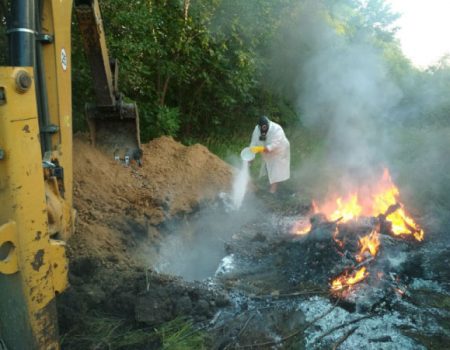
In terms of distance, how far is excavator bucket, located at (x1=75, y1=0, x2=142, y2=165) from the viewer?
4758 mm

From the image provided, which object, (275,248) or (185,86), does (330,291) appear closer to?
(275,248)

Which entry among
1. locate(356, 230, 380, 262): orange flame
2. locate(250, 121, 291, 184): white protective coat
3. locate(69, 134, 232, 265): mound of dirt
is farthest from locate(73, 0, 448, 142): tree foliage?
locate(356, 230, 380, 262): orange flame

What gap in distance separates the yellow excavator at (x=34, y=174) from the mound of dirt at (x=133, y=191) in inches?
64.0

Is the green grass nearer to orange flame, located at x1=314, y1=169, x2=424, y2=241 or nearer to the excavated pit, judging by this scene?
the excavated pit

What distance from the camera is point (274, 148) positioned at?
8086 mm

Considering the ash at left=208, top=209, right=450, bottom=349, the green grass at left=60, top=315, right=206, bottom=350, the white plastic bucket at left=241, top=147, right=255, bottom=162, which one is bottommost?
the ash at left=208, top=209, right=450, bottom=349

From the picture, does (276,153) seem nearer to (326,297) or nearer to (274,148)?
(274,148)

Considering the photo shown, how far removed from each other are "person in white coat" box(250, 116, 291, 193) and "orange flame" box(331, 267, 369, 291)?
11.6ft

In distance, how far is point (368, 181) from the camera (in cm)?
844

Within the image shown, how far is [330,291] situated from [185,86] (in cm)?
792

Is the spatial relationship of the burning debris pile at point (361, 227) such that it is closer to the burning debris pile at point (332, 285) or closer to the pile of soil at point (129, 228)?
the burning debris pile at point (332, 285)

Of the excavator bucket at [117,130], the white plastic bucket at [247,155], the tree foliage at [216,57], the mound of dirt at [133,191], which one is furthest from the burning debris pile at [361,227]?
the tree foliage at [216,57]

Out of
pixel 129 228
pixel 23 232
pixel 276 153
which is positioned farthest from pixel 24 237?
pixel 276 153

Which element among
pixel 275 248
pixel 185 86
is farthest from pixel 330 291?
pixel 185 86
